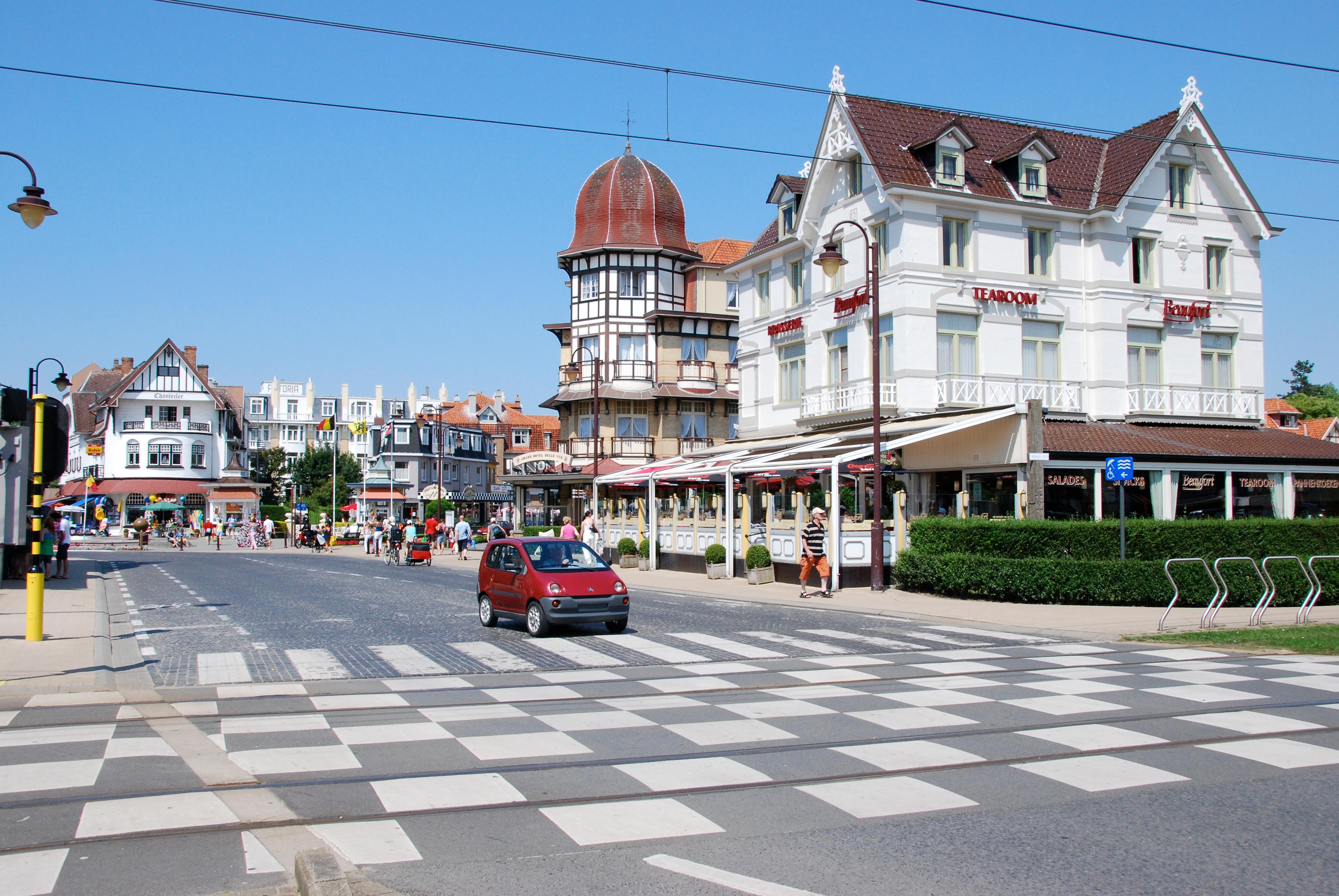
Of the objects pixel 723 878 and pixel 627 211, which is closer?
pixel 723 878

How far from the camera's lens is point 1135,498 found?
1162 inches

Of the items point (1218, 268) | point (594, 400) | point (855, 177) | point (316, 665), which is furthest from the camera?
point (594, 400)

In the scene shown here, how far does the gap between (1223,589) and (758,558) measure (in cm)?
1060

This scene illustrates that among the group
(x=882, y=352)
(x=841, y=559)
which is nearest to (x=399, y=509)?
(x=882, y=352)

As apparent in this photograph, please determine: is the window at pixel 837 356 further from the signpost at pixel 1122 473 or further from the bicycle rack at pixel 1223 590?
the bicycle rack at pixel 1223 590

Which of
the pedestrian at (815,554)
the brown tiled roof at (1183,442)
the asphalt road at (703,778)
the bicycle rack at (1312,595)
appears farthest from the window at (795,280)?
the asphalt road at (703,778)

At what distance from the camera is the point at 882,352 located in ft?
106

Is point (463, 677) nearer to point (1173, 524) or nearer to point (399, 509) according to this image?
point (1173, 524)

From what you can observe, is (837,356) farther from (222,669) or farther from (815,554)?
(222,669)

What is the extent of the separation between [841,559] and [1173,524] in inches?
278

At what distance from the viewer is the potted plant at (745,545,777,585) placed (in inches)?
1057

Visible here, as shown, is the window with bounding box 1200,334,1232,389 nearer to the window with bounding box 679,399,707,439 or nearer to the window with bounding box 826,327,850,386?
the window with bounding box 826,327,850,386

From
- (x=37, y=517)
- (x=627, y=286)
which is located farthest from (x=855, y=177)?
(x=37, y=517)

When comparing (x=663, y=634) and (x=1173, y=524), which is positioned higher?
(x=1173, y=524)
